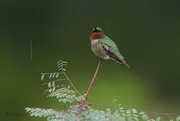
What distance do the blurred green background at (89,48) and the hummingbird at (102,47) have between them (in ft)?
8.36

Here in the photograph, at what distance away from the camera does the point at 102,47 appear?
3.85 feet

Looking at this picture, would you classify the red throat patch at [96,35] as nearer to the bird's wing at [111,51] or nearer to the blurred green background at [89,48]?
the bird's wing at [111,51]

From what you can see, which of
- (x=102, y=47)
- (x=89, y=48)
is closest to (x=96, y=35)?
(x=102, y=47)

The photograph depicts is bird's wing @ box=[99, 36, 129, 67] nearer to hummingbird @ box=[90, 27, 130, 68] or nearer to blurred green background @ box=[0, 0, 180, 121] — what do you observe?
hummingbird @ box=[90, 27, 130, 68]

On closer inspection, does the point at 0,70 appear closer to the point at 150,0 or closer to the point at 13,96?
the point at 13,96

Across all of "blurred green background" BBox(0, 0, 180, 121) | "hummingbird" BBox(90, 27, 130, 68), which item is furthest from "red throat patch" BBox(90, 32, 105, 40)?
"blurred green background" BBox(0, 0, 180, 121)

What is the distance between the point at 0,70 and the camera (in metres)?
4.24

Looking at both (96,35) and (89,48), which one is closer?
(96,35)

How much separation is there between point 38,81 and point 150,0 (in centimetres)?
194

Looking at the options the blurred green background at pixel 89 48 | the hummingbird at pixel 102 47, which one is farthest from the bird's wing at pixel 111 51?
the blurred green background at pixel 89 48

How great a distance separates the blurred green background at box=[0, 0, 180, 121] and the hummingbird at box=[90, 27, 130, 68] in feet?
8.36

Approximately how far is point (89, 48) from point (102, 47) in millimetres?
3463

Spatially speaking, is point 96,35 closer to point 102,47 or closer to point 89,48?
point 102,47

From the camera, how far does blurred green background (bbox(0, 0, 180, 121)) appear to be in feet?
13.3
